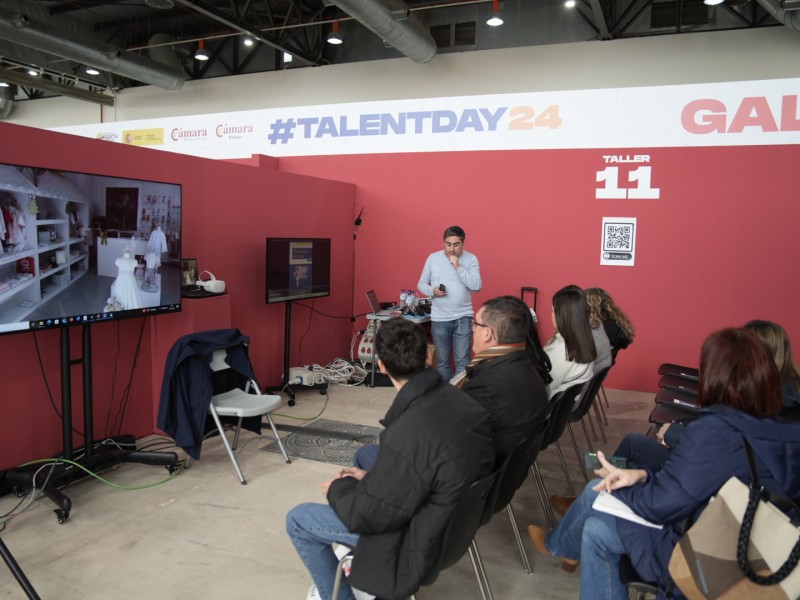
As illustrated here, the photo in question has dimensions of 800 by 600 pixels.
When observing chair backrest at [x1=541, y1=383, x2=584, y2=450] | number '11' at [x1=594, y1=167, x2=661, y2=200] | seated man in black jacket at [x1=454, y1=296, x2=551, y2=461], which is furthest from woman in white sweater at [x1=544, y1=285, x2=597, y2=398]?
number '11' at [x1=594, y1=167, x2=661, y2=200]

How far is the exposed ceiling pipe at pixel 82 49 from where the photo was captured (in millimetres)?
6375

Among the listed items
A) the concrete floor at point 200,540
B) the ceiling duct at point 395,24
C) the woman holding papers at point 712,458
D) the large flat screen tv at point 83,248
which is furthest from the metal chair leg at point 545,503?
the ceiling duct at point 395,24

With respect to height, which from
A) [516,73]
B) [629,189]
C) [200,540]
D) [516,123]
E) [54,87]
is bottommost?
[200,540]

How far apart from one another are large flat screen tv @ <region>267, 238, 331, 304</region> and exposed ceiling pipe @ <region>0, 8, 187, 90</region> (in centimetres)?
397

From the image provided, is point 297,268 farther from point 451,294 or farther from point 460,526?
point 460,526

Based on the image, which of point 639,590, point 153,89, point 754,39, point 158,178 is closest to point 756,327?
point 639,590

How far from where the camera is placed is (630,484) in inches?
77.6

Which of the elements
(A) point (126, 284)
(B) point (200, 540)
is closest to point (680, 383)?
(B) point (200, 540)

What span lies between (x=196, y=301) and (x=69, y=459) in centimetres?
131

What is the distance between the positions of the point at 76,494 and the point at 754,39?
6949 mm

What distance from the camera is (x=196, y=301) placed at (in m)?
4.24

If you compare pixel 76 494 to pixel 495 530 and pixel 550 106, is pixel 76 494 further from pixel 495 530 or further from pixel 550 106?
pixel 550 106

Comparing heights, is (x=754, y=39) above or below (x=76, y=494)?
above

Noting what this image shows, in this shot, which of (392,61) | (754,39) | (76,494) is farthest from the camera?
(392,61)
